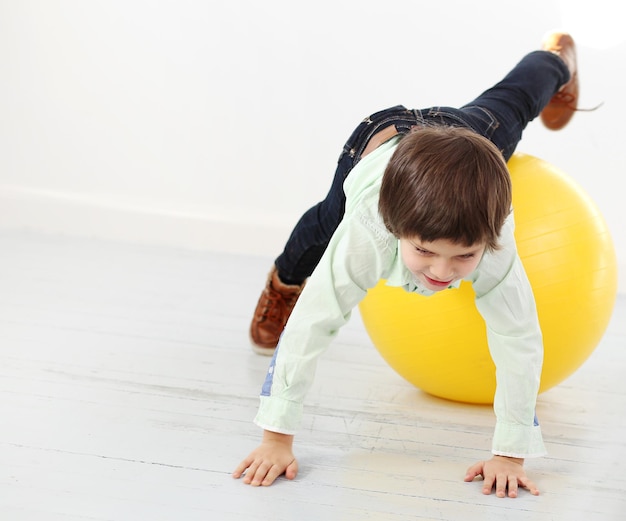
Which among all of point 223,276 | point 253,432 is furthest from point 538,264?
point 223,276

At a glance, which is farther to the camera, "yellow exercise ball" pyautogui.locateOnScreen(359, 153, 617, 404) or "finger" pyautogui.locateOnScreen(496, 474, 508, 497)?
"yellow exercise ball" pyautogui.locateOnScreen(359, 153, 617, 404)

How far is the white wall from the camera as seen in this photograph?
312 centimetres

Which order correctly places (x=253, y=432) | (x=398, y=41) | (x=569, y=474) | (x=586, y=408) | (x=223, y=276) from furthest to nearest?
1. (x=398, y=41)
2. (x=223, y=276)
3. (x=586, y=408)
4. (x=253, y=432)
5. (x=569, y=474)

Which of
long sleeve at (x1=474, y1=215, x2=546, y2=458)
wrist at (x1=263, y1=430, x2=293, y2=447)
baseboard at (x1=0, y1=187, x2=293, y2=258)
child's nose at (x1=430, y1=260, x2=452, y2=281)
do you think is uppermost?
child's nose at (x1=430, y1=260, x2=452, y2=281)

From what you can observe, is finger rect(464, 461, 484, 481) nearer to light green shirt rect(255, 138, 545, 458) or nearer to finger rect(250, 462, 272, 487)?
light green shirt rect(255, 138, 545, 458)

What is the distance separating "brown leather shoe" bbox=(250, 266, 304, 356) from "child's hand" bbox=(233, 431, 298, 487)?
0.62m

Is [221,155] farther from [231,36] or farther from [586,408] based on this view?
[586,408]

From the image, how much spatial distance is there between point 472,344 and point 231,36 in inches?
79.3

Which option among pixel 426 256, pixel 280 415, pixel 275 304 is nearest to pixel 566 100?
pixel 275 304

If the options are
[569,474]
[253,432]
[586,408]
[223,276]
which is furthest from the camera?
[223,276]

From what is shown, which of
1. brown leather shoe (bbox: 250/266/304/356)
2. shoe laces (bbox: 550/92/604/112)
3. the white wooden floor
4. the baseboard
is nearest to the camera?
the white wooden floor

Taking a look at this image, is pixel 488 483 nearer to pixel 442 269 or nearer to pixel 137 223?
pixel 442 269

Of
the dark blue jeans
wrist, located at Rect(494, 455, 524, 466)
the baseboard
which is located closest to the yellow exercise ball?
the dark blue jeans

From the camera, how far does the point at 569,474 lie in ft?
4.95
